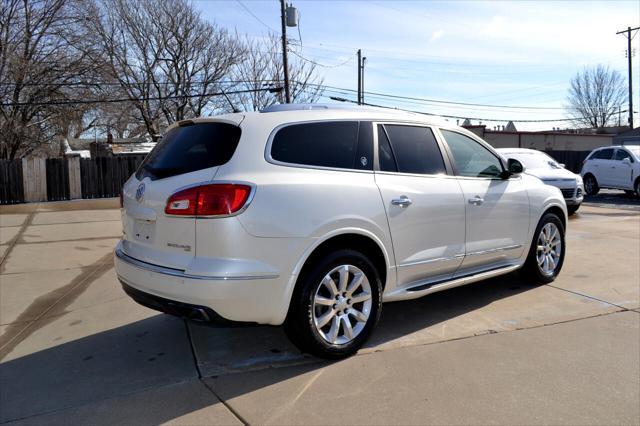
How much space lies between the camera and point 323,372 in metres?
3.61

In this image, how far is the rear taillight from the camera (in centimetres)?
319

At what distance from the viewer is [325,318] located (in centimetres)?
366

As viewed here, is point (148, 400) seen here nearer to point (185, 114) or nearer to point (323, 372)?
point (323, 372)

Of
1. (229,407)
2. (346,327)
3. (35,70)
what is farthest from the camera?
(35,70)

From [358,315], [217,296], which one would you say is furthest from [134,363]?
[358,315]

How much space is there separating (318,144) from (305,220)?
26.2 inches

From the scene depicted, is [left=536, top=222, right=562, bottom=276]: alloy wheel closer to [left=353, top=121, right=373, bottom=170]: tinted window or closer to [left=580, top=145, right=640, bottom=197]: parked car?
[left=353, top=121, right=373, bottom=170]: tinted window

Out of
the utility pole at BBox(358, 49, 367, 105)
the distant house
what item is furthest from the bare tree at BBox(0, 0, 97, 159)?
the utility pole at BBox(358, 49, 367, 105)

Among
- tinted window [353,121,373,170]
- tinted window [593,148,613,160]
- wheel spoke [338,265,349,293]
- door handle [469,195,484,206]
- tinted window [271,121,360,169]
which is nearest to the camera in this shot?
tinted window [271,121,360,169]

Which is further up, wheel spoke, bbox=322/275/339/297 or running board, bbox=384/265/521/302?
wheel spoke, bbox=322/275/339/297

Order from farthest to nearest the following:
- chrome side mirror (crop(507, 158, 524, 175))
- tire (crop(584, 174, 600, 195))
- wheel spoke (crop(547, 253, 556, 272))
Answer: tire (crop(584, 174, 600, 195)) < wheel spoke (crop(547, 253, 556, 272)) < chrome side mirror (crop(507, 158, 524, 175))

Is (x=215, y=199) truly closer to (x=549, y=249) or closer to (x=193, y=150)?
(x=193, y=150)

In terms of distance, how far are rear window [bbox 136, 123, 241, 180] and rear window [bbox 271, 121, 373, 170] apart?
32cm

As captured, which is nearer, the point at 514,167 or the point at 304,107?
the point at 304,107
